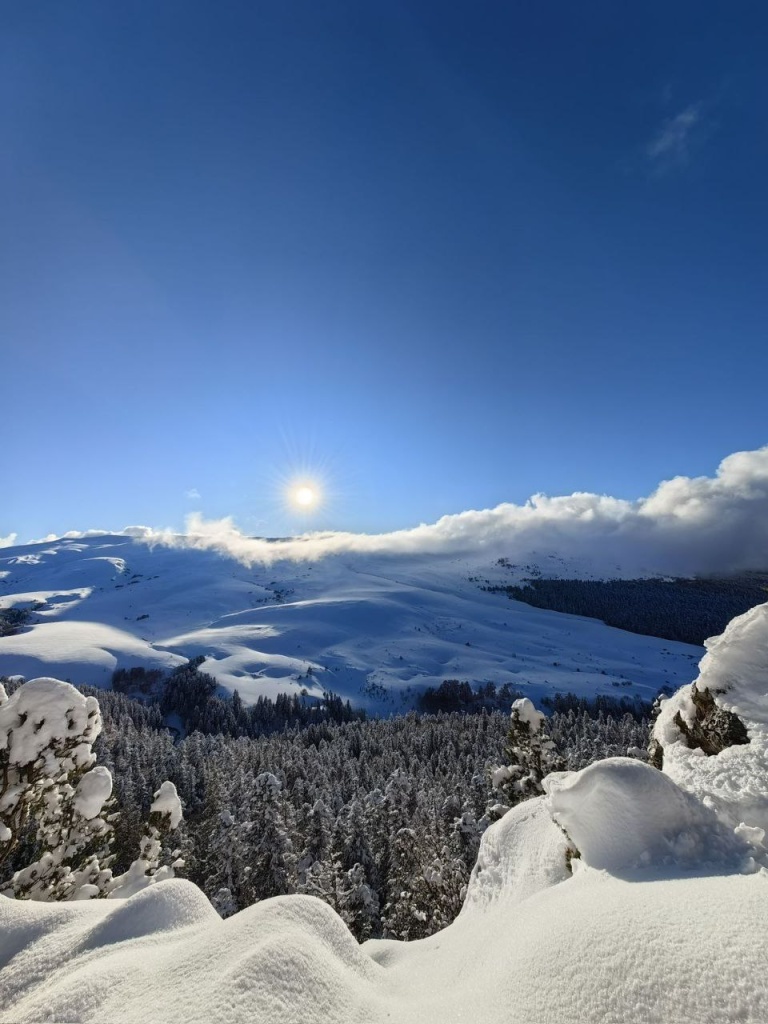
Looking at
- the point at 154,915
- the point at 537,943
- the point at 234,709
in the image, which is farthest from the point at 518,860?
the point at 234,709

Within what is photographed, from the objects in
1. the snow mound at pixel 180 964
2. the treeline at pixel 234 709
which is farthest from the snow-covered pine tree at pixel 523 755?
the treeline at pixel 234 709

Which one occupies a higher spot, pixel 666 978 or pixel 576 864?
pixel 666 978

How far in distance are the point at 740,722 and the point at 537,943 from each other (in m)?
5.94

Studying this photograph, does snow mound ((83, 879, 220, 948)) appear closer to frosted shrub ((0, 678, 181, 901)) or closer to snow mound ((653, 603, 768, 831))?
frosted shrub ((0, 678, 181, 901))

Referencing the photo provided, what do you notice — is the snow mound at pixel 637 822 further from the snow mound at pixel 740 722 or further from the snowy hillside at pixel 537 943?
the snow mound at pixel 740 722

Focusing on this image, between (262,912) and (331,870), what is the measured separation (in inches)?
1636

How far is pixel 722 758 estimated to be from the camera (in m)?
7.84

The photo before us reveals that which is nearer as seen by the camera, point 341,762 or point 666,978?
point 666,978

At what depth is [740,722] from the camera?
8.55 meters

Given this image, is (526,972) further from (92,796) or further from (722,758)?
(92,796)

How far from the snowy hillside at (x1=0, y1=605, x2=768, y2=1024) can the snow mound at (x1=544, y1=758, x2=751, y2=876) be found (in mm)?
20

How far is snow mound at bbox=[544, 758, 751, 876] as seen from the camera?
6.19 m

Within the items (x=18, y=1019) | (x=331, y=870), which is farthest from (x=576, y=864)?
(x=331, y=870)

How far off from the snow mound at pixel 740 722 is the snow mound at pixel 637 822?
1.40 ft
